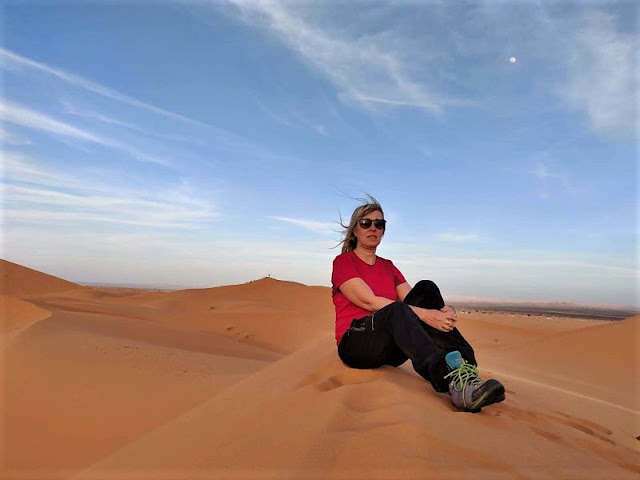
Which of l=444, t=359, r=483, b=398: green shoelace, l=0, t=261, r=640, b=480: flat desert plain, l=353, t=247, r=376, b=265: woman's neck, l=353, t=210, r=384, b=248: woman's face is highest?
l=353, t=210, r=384, b=248: woman's face

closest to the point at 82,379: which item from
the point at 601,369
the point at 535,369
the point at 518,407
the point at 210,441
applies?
the point at 210,441

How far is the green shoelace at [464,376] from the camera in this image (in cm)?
262

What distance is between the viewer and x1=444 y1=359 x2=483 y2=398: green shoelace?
2623 millimetres

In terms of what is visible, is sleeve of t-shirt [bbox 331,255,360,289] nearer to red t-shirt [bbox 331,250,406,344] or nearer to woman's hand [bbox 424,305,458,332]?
red t-shirt [bbox 331,250,406,344]

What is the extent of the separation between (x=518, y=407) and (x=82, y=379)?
3.93 meters

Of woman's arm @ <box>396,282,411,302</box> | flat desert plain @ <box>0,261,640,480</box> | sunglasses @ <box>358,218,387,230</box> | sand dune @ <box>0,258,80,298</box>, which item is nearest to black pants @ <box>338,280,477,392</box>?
flat desert plain @ <box>0,261,640,480</box>

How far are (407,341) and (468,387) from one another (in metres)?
0.50

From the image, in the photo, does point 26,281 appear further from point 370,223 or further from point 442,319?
point 442,319

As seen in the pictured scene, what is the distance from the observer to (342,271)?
3.78 meters

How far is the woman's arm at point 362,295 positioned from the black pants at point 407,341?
0.49 ft

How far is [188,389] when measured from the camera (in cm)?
438

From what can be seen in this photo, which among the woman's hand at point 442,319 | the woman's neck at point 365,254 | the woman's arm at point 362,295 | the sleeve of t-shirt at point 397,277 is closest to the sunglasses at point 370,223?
the woman's neck at point 365,254

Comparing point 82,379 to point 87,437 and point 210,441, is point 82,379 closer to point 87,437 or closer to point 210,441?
point 87,437

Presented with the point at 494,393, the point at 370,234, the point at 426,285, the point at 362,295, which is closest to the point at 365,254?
the point at 370,234
